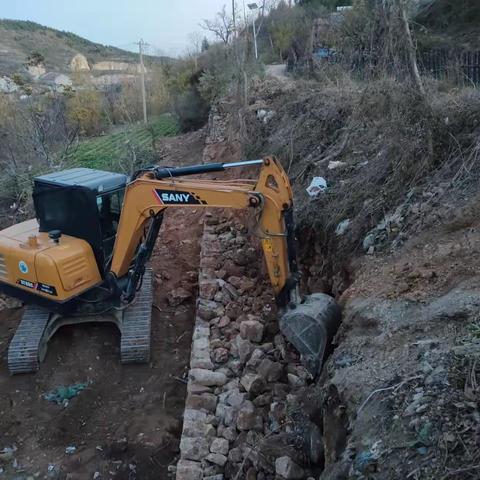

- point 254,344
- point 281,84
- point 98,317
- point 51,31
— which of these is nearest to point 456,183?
point 254,344

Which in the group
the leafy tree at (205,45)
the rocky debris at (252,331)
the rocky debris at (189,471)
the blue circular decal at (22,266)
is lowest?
the rocky debris at (189,471)

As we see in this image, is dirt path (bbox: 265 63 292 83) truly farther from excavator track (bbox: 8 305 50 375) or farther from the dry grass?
excavator track (bbox: 8 305 50 375)

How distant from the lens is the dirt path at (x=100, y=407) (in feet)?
18.1

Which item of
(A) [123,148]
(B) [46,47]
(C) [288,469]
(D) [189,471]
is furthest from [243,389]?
(B) [46,47]

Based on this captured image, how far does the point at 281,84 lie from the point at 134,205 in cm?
805

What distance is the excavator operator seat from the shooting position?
6.85 metres

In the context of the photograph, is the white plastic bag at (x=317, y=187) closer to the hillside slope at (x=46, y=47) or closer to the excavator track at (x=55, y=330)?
the excavator track at (x=55, y=330)

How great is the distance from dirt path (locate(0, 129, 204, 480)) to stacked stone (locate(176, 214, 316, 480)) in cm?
51

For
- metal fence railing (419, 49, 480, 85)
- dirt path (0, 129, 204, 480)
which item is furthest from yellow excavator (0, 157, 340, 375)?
metal fence railing (419, 49, 480, 85)

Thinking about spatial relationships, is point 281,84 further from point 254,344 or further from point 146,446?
point 146,446

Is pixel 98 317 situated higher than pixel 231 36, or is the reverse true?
pixel 231 36

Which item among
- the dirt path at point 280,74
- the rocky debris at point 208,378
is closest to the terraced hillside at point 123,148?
the dirt path at point 280,74

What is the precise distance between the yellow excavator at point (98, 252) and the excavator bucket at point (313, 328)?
726 mm

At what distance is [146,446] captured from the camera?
5656 millimetres
